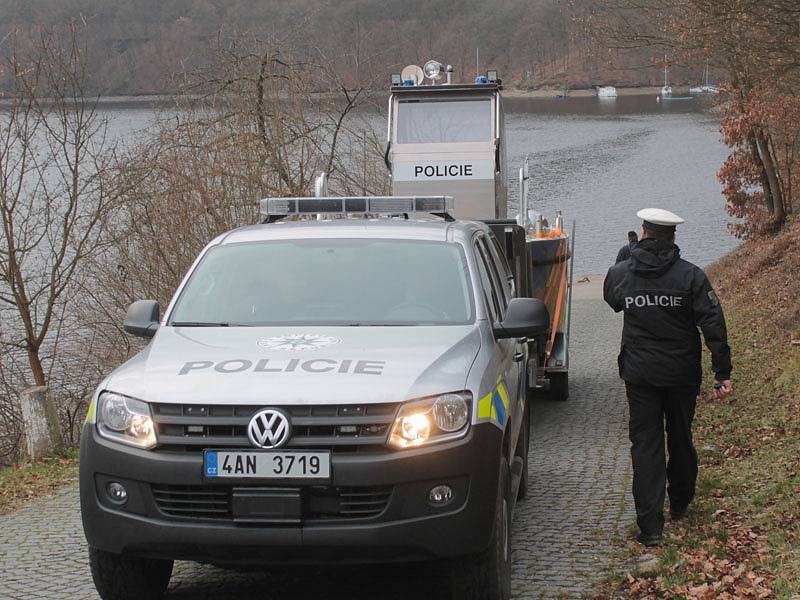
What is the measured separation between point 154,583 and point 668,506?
3508mm

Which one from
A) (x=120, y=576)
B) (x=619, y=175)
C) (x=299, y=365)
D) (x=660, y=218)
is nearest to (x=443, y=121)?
(x=660, y=218)

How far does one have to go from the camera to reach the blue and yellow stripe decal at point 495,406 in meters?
5.02

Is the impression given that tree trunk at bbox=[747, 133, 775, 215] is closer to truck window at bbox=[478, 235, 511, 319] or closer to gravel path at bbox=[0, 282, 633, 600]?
gravel path at bbox=[0, 282, 633, 600]

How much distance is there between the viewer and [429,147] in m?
15.4

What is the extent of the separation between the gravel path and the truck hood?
1.27 metres

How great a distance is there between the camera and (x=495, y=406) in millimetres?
5285

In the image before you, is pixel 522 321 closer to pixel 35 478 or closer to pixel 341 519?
pixel 341 519

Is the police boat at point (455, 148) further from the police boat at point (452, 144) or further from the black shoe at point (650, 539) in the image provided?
the black shoe at point (650, 539)

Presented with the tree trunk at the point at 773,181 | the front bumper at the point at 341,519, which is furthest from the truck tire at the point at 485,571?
the tree trunk at the point at 773,181

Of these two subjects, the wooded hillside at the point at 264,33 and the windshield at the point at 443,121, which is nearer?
the windshield at the point at 443,121

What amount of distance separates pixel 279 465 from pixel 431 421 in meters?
0.64

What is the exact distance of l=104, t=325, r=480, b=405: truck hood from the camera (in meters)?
4.87

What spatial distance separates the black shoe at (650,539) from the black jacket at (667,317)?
843mm

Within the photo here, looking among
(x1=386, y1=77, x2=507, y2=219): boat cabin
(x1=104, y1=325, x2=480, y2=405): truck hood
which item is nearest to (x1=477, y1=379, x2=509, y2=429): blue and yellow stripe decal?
(x1=104, y1=325, x2=480, y2=405): truck hood
